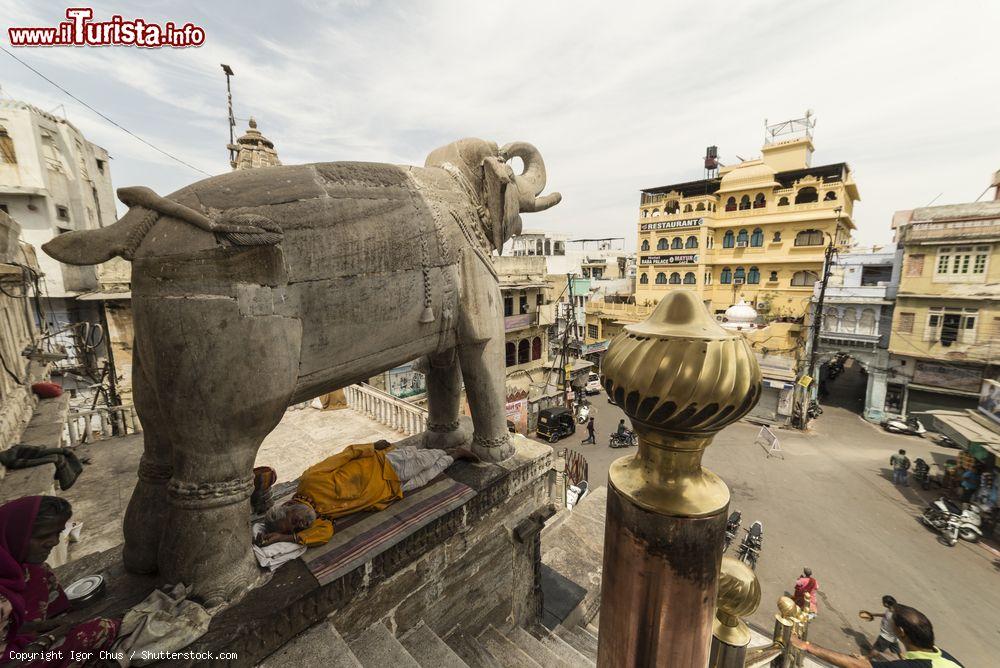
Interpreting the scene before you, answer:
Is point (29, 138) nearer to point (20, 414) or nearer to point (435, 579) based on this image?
point (20, 414)

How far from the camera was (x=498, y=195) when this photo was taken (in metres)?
3.73

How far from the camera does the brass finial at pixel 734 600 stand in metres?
1.12

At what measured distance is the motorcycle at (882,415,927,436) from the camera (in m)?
19.1

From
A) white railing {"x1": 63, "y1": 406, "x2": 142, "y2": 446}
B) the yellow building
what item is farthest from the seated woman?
the yellow building

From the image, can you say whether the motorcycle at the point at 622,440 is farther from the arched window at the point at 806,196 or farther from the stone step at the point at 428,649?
the arched window at the point at 806,196

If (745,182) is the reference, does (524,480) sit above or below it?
below

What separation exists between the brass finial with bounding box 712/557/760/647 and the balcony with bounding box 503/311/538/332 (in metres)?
18.0

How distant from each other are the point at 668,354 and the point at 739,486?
17008 mm

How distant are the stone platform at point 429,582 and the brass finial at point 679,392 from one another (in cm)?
257

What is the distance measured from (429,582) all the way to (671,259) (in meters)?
31.6

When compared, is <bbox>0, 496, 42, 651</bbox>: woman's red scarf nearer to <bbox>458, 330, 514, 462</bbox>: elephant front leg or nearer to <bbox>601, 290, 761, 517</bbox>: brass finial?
<bbox>458, 330, 514, 462</bbox>: elephant front leg

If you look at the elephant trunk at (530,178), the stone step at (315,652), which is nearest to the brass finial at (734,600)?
the stone step at (315,652)

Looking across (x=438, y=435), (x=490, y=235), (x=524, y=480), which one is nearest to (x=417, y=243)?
(x=490, y=235)

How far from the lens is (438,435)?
14.5ft
